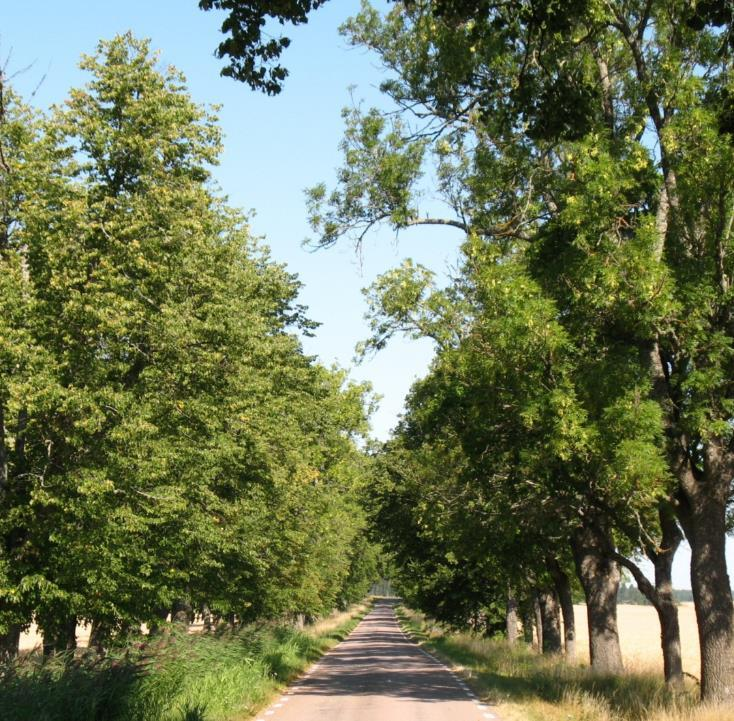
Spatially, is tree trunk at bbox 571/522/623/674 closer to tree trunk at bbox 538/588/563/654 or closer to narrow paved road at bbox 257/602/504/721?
narrow paved road at bbox 257/602/504/721

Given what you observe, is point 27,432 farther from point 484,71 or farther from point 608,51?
point 608,51

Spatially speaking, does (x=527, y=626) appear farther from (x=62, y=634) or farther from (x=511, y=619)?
(x=62, y=634)

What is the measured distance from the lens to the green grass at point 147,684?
1029 cm

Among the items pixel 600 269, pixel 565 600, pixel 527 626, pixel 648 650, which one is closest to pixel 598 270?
pixel 600 269

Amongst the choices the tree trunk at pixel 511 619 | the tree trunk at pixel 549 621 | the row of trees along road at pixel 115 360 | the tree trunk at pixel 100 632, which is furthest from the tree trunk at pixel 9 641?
the tree trunk at pixel 511 619

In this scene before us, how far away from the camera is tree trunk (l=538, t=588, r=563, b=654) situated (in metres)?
32.1

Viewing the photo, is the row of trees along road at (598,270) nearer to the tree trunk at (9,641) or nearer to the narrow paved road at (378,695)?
the narrow paved road at (378,695)

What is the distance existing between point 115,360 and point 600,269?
10416 millimetres

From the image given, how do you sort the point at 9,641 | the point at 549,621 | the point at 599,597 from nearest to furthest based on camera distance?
the point at 9,641
the point at 599,597
the point at 549,621

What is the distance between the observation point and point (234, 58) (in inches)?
314

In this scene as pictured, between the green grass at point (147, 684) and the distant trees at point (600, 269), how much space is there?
254 inches

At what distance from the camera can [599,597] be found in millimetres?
21828

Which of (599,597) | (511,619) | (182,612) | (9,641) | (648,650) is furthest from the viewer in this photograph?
(648,650)

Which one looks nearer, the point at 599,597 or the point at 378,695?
the point at 378,695
